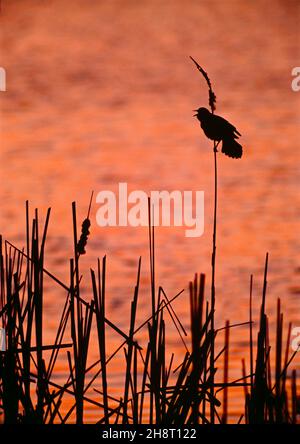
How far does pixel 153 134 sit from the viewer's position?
255 inches

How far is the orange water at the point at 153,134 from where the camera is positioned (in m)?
4.22

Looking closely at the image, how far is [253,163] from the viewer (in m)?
5.88

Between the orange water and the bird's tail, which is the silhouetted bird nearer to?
the bird's tail

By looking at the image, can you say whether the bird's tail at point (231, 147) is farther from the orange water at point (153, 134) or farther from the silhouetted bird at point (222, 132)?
the orange water at point (153, 134)

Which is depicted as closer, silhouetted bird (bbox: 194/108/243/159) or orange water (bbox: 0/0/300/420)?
silhouetted bird (bbox: 194/108/243/159)

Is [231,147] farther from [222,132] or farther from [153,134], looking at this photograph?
[153,134]

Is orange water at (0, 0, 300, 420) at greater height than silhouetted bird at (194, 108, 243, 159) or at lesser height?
greater

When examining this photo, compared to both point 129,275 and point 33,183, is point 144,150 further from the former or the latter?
point 129,275

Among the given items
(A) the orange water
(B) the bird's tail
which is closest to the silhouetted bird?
(B) the bird's tail

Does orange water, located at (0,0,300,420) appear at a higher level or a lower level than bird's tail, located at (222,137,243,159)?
higher

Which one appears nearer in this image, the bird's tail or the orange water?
the bird's tail

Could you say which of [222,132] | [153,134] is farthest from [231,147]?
[153,134]

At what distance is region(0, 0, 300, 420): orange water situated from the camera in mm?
4219

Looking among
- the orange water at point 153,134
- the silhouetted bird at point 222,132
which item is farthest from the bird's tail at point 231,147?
the orange water at point 153,134
